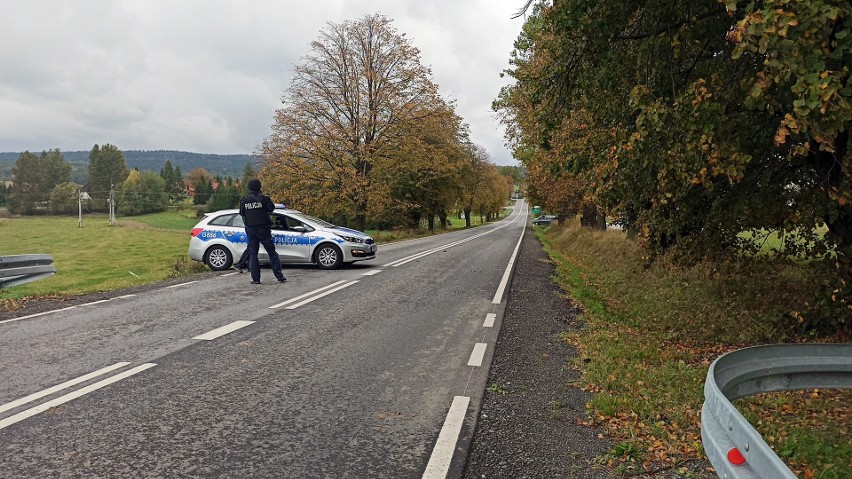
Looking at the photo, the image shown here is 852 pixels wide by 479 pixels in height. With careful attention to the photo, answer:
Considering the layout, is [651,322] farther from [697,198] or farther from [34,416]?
[34,416]

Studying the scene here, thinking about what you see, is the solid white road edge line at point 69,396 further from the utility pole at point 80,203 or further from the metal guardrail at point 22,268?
the utility pole at point 80,203

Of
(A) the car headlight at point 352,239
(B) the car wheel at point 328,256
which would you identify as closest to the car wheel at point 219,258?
(B) the car wheel at point 328,256

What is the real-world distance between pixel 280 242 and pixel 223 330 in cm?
723

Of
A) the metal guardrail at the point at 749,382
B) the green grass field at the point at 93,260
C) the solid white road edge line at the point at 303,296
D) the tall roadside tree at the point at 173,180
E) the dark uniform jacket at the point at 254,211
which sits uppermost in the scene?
the tall roadside tree at the point at 173,180

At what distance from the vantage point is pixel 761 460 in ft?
6.27

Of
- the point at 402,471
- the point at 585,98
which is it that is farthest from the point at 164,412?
the point at 585,98

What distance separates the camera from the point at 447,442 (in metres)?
3.66

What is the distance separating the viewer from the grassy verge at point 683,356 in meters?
3.70

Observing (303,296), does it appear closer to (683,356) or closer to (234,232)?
(234,232)

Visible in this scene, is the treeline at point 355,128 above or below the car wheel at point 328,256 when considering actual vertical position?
above

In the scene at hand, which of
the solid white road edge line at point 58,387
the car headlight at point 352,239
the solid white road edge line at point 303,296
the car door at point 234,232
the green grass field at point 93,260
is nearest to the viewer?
the solid white road edge line at point 58,387

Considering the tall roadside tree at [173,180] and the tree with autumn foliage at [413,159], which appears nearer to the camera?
the tree with autumn foliage at [413,159]

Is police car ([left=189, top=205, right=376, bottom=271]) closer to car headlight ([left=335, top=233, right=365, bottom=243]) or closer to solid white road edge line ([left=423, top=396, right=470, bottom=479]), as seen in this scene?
car headlight ([left=335, top=233, right=365, bottom=243])

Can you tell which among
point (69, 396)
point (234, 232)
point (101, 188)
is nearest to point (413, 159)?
point (234, 232)
